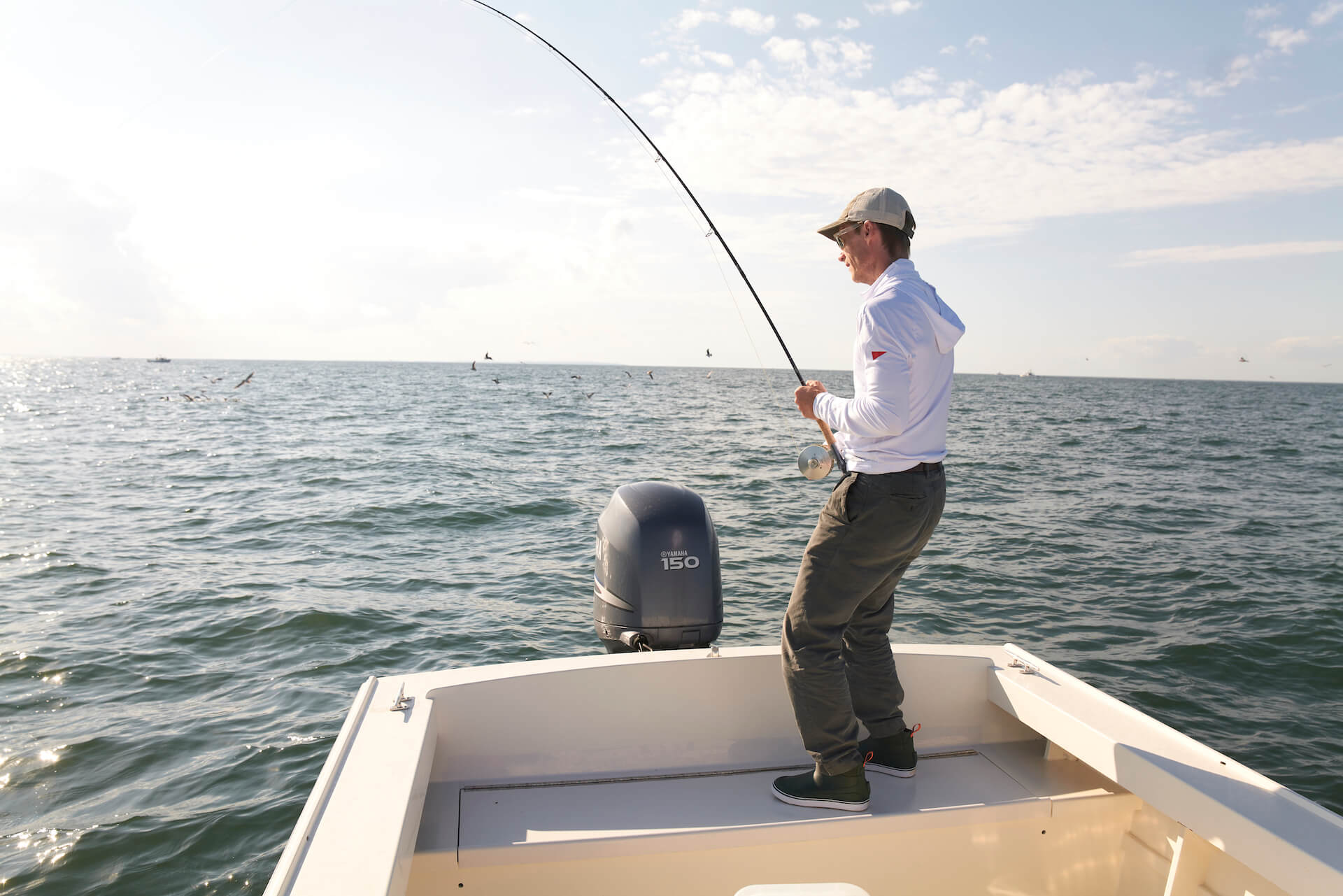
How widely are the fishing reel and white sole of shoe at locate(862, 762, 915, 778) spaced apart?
925 mm

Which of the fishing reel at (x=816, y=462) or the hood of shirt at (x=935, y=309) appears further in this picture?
the fishing reel at (x=816, y=462)

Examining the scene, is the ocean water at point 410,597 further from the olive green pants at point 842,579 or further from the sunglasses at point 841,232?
the sunglasses at point 841,232

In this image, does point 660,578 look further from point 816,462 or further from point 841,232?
point 841,232

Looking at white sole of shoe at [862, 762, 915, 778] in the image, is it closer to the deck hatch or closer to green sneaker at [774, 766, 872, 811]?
the deck hatch

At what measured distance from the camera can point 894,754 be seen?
250 centimetres

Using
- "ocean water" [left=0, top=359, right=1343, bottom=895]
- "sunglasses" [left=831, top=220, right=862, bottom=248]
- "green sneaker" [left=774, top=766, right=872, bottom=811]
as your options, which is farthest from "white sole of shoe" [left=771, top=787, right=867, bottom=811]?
"ocean water" [left=0, top=359, right=1343, bottom=895]

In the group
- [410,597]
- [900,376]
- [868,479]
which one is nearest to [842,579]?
[868,479]

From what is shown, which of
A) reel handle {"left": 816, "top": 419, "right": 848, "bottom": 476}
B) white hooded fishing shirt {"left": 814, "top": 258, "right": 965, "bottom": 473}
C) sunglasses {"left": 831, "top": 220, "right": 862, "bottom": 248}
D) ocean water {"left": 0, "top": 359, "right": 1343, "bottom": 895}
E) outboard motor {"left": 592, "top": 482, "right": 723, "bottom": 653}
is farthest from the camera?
ocean water {"left": 0, "top": 359, "right": 1343, "bottom": 895}

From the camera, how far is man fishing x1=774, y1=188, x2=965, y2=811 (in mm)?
2029

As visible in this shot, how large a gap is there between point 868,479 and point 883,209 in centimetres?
72

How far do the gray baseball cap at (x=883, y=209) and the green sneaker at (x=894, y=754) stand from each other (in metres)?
1.51

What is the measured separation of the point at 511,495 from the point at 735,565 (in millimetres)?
5022

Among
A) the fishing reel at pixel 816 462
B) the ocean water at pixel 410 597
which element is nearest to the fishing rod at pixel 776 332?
the fishing reel at pixel 816 462

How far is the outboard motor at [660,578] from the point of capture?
119 inches
